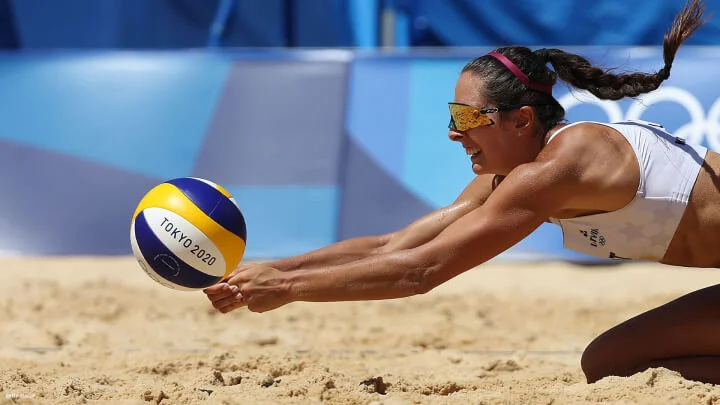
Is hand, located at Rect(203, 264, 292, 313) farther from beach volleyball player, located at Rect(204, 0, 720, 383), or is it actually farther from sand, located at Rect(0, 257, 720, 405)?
sand, located at Rect(0, 257, 720, 405)

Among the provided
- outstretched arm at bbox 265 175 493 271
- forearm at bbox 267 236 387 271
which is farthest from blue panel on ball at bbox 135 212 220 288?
outstretched arm at bbox 265 175 493 271

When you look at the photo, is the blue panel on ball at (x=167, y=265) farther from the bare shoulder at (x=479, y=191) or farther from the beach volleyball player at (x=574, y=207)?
the bare shoulder at (x=479, y=191)

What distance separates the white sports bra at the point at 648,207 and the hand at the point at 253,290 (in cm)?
91

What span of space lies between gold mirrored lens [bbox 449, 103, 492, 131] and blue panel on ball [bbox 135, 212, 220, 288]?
0.91 metres

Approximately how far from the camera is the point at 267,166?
→ 6160 mm

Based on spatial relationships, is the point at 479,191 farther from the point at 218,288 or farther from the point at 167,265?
the point at 167,265

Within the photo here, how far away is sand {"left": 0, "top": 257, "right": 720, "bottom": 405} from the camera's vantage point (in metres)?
2.99

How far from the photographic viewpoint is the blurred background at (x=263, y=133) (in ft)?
19.7

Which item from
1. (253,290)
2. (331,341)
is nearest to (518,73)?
(253,290)

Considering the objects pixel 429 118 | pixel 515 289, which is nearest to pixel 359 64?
pixel 429 118

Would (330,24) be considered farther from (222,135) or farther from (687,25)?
(687,25)

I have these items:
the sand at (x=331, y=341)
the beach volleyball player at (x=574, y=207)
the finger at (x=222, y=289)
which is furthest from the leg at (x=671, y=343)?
the finger at (x=222, y=289)

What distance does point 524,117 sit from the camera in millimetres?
3010

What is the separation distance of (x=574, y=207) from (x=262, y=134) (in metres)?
3.63
